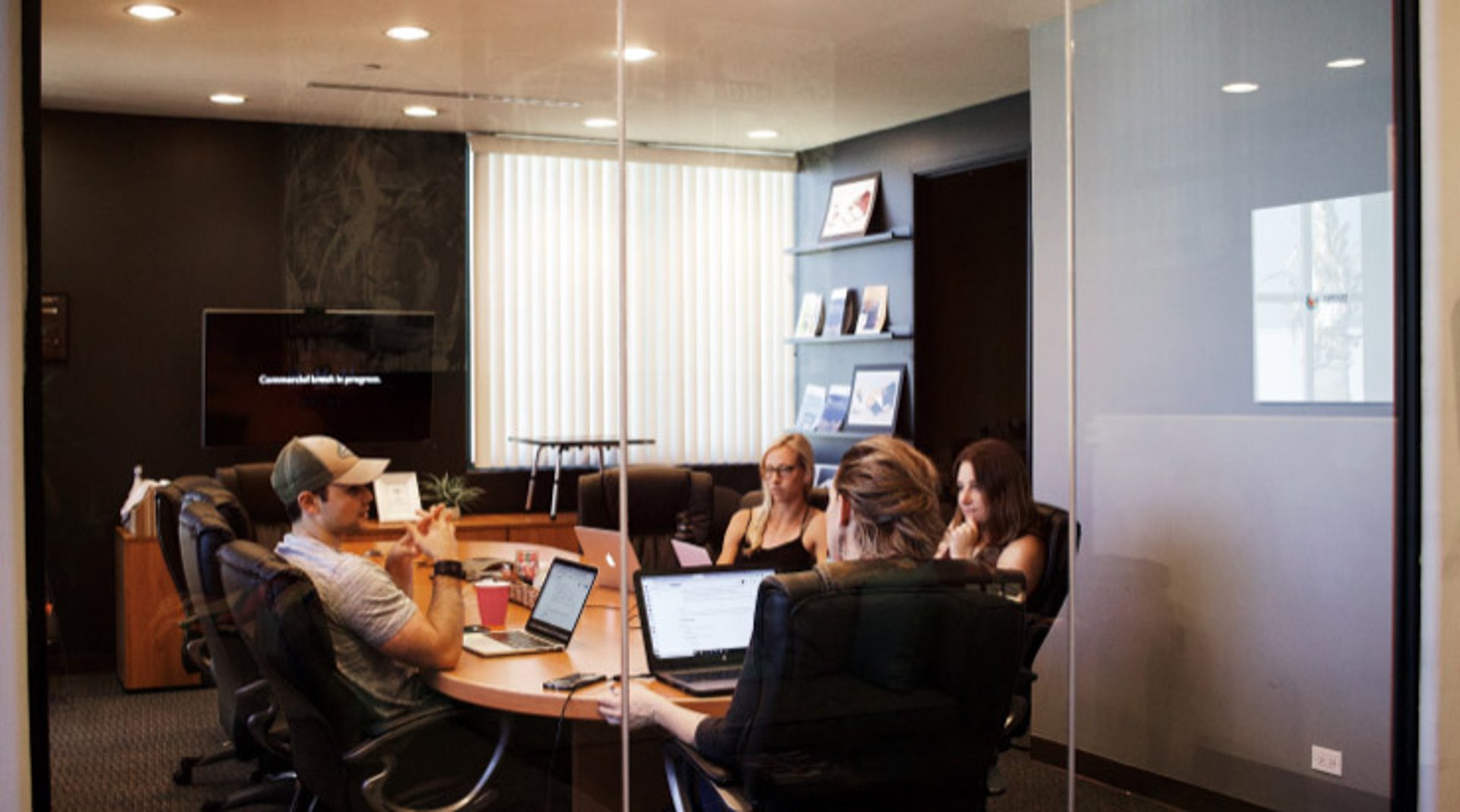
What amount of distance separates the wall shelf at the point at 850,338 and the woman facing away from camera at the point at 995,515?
0.40 meters

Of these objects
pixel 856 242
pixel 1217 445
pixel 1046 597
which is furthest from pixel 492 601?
pixel 1217 445

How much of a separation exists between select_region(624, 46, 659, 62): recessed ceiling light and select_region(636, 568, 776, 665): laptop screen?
1.14 m

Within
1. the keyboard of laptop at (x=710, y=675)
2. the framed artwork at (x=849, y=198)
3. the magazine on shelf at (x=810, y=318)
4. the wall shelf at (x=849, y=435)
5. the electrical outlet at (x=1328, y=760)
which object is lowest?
the electrical outlet at (x=1328, y=760)

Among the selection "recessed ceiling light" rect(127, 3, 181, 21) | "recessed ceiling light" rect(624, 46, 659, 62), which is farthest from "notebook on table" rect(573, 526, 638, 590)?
"recessed ceiling light" rect(127, 3, 181, 21)

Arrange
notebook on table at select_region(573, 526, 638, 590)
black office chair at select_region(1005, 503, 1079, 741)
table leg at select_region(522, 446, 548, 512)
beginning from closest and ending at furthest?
table leg at select_region(522, 446, 548, 512), notebook on table at select_region(573, 526, 638, 590), black office chair at select_region(1005, 503, 1079, 741)

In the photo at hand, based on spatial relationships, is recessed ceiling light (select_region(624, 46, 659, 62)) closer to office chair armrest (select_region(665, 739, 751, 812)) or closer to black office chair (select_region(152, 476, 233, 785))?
black office chair (select_region(152, 476, 233, 785))

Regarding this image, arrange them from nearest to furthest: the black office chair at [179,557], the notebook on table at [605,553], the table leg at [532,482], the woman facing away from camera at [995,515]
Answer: the black office chair at [179,557] < the table leg at [532,482] < the notebook on table at [605,553] < the woman facing away from camera at [995,515]

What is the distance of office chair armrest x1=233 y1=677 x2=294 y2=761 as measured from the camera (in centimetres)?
242

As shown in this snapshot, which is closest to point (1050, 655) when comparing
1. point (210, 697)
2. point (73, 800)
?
point (210, 697)

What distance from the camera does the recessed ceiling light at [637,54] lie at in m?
2.92

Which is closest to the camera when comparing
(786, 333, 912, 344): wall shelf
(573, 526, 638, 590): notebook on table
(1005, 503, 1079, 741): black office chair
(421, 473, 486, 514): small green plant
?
(421, 473, 486, 514): small green plant

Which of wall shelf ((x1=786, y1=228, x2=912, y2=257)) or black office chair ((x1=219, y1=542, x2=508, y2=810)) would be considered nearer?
black office chair ((x1=219, y1=542, x2=508, y2=810))

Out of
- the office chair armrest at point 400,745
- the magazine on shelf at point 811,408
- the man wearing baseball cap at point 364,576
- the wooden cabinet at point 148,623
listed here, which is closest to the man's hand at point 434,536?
the man wearing baseball cap at point 364,576

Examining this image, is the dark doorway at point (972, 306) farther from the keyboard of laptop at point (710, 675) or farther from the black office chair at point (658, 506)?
the keyboard of laptop at point (710, 675)
